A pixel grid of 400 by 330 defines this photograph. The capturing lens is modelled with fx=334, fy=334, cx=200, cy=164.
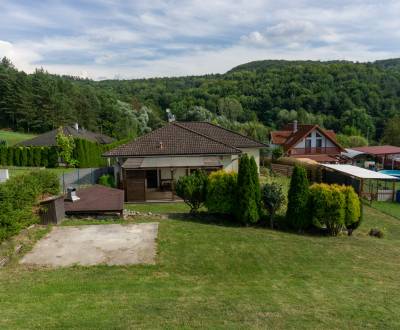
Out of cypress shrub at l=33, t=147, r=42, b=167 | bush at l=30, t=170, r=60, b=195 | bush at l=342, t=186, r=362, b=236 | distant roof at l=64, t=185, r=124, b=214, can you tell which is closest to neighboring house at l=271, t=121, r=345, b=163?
cypress shrub at l=33, t=147, r=42, b=167

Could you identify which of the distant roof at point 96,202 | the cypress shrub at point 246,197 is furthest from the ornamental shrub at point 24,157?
the cypress shrub at point 246,197

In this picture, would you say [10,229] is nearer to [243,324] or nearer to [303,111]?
[243,324]

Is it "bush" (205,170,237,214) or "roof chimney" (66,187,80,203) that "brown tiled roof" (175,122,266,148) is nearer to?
"bush" (205,170,237,214)

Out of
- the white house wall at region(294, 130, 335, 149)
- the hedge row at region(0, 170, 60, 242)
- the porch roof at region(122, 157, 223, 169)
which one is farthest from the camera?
the white house wall at region(294, 130, 335, 149)

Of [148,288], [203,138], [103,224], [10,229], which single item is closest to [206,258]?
[148,288]

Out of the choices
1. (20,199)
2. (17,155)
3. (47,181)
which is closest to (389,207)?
(47,181)
